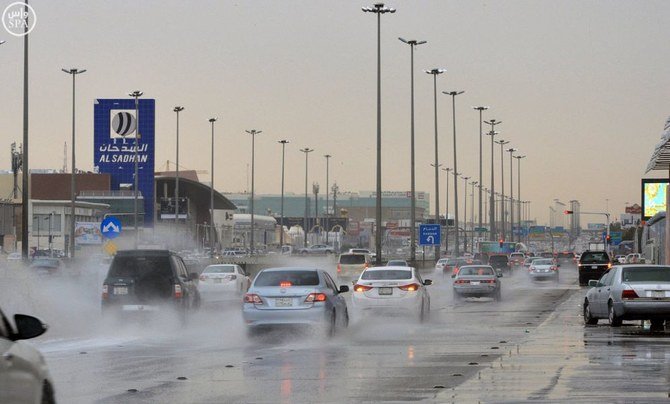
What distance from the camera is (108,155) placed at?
13500cm

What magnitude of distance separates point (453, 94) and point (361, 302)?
77766 mm

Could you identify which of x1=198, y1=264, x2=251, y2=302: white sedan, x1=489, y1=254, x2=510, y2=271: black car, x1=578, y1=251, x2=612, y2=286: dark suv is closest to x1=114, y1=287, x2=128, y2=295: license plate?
x1=198, y1=264, x2=251, y2=302: white sedan

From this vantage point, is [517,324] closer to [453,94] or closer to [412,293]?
[412,293]

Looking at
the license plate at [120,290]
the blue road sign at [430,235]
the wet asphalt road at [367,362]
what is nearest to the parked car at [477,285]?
the wet asphalt road at [367,362]

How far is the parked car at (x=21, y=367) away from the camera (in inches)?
304

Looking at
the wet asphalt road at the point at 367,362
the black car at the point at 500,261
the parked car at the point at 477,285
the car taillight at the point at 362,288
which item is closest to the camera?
the wet asphalt road at the point at 367,362

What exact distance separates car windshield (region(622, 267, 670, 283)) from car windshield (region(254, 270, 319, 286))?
24.4 feet

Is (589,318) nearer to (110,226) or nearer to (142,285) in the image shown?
(142,285)

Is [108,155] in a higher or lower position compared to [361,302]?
higher

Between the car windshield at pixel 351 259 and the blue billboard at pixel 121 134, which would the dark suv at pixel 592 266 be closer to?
the car windshield at pixel 351 259

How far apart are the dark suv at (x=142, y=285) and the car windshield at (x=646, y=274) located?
32.9ft

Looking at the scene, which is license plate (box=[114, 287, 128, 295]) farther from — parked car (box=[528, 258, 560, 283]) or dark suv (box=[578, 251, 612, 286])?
parked car (box=[528, 258, 560, 283])

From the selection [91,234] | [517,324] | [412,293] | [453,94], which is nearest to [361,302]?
[412,293]

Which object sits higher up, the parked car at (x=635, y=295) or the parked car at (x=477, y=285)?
the parked car at (x=635, y=295)
